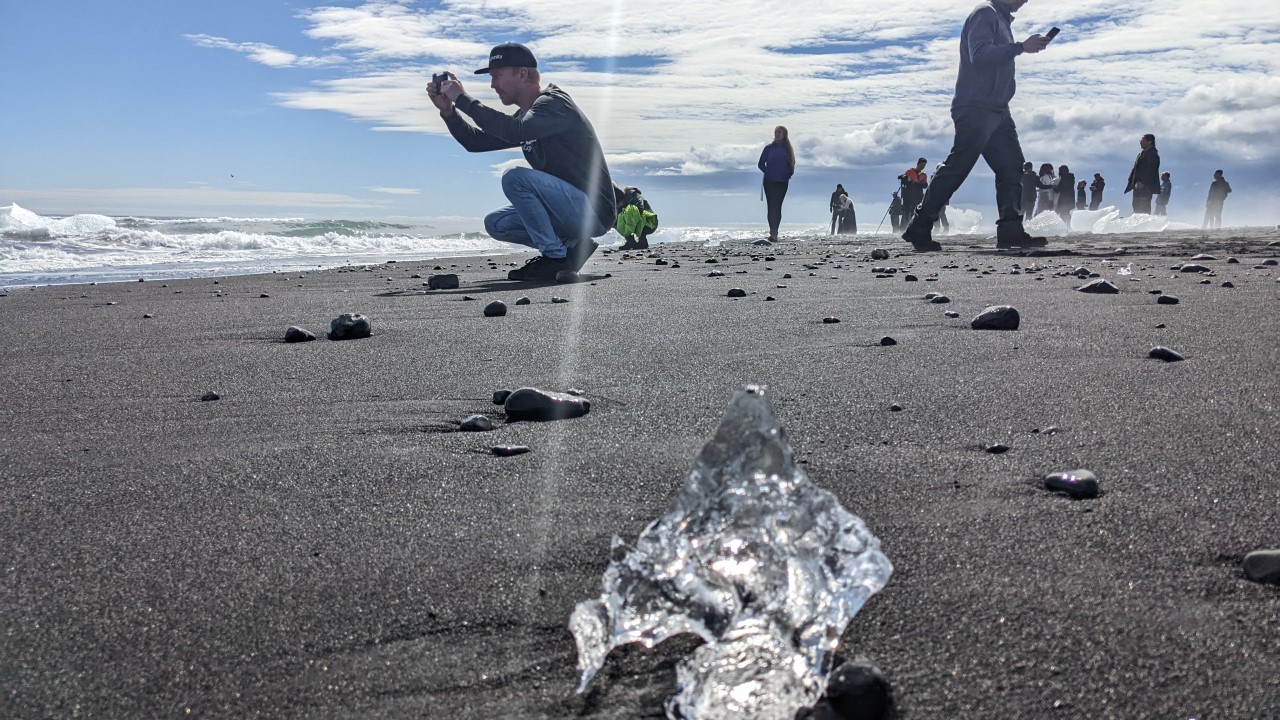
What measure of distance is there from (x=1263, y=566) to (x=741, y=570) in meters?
0.70

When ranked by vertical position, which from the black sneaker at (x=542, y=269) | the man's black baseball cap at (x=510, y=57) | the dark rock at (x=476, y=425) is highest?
the man's black baseball cap at (x=510, y=57)

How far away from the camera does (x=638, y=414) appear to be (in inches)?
92.0

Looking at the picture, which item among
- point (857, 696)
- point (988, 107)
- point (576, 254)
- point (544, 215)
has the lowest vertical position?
point (857, 696)

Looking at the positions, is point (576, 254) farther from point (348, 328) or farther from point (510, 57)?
point (348, 328)

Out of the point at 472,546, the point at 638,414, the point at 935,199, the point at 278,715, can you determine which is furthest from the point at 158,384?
the point at 935,199

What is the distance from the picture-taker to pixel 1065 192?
2544 centimetres

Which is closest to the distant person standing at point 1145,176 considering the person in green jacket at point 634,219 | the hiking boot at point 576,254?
the person in green jacket at point 634,219

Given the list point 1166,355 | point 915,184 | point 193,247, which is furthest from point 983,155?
point 193,247

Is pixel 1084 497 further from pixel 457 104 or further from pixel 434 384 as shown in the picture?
pixel 457 104

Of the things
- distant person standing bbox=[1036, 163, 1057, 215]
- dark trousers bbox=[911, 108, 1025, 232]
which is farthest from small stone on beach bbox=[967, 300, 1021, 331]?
distant person standing bbox=[1036, 163, 1057, 215]

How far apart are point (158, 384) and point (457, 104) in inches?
140

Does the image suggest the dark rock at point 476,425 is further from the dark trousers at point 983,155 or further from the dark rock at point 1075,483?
the dark trousers at point 983,155

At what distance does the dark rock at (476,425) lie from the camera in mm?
2201

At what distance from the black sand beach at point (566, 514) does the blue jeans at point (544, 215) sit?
303cm
